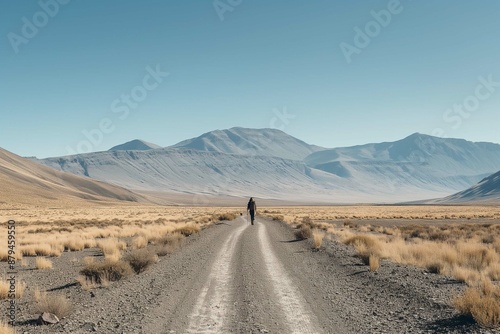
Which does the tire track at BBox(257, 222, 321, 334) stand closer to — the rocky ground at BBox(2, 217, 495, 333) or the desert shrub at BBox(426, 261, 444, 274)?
the rocky ground at BBox(2, 217, 495, 333)

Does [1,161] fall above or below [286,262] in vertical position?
above

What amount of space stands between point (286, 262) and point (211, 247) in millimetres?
5707

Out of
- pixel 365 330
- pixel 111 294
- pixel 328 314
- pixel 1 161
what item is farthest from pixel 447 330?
pixel 1 161

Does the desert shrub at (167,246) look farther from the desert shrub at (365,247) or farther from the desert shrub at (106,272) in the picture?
the desert shrub at (365,247)

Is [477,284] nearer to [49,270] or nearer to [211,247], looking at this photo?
[211,247]

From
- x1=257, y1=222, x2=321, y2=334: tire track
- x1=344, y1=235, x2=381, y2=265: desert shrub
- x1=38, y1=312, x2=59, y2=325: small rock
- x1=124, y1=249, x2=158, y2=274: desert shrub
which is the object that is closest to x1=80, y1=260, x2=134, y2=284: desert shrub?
x1=124, y1=249, x2=158, y2=274: desert shrub

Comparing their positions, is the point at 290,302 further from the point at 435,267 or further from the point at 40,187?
the point at 40,187

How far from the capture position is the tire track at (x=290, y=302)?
7441 millimetres

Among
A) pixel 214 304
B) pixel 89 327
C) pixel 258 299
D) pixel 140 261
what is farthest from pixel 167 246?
pixel 89 327

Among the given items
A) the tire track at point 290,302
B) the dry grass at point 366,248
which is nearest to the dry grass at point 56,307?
the tire track at point 290,302

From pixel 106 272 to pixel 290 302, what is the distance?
5614mm

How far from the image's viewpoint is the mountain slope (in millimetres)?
115537

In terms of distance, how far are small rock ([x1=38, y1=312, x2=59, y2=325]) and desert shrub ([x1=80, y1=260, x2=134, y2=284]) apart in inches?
129

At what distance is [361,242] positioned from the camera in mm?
20031
